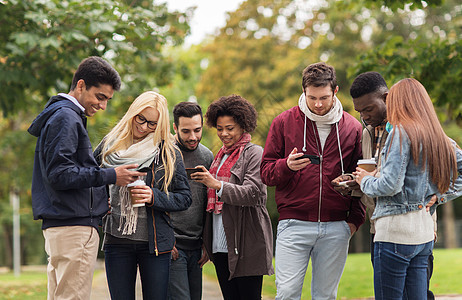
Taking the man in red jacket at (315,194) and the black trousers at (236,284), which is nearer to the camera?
the man in red jacket at (315,194)

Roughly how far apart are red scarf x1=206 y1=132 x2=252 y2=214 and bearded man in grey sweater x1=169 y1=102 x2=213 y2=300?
0.11m

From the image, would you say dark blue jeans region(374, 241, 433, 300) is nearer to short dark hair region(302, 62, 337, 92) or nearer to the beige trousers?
short dark hair region(302, 62, 337, 92)

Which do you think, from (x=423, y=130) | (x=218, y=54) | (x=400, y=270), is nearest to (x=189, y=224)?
(x=400, y=270)

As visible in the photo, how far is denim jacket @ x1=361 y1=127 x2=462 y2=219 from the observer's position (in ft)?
11.6

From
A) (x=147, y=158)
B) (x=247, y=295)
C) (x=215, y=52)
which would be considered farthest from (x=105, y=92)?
(x=215, y=52)

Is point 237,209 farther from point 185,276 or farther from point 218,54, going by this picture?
point 218,54

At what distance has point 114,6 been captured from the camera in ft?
Result: 24.6

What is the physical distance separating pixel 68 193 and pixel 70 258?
1.31 ft

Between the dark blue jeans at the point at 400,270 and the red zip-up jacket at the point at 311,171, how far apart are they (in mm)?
528

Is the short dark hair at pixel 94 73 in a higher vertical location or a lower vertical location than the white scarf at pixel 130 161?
higher

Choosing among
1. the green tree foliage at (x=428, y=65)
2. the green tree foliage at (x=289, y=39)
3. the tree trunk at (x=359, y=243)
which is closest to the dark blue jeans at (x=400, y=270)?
the green tree foliage at (x=428, y=65)

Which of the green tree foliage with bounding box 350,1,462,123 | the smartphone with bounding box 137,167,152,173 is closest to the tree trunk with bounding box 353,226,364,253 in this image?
the green tree foliage with bounding box 350,1,462,123

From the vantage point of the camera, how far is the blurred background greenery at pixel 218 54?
7.63 meters

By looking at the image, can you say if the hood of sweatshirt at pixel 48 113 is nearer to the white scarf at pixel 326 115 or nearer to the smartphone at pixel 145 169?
the smartphone at pixel 145 169
